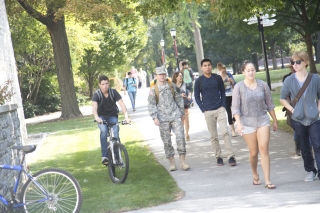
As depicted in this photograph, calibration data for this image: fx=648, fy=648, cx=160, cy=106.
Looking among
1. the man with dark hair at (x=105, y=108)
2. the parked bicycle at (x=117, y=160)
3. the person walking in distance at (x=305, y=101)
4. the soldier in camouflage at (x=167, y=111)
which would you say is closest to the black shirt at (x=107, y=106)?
the man with dark hair at (x=105, y=108)

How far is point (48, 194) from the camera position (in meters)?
7.21

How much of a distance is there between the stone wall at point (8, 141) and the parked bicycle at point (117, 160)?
1.46 meters

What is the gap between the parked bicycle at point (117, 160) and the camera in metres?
10.2

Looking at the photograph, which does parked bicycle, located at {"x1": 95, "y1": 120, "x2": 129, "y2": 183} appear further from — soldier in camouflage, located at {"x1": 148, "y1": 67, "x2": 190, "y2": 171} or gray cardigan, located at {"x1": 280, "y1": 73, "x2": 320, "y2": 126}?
gray cardigan, located at {"x1": 280, "y1": 73, "x2": 320, "y2": 126}

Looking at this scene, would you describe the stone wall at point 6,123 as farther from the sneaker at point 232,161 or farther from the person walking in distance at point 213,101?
the sneaker at point 232,161

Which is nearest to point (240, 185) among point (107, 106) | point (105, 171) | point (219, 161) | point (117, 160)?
point (219, 161)

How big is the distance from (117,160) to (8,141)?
80.8 inches

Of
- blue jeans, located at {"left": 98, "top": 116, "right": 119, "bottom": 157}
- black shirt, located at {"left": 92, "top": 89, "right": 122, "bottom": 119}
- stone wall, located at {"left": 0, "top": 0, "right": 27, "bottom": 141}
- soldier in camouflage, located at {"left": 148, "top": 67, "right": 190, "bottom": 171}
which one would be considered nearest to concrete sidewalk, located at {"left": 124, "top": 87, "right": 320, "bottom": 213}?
soldier in camouflage, located at {"left": 148, "top": 67, "right": 190, "bottom": 171}

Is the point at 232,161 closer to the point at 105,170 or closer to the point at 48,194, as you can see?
the point at 105,170

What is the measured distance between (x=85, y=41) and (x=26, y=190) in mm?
28294

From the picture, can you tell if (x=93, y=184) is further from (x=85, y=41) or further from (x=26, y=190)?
(x=85, y=41)

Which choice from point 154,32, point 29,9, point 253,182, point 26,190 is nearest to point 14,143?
point 26,190

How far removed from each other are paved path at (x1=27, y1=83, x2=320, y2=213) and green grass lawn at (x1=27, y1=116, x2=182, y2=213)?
27 cm

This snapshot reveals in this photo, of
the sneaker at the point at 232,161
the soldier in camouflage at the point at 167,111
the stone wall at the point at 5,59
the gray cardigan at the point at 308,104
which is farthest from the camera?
the stone wall at the point at 5,59
